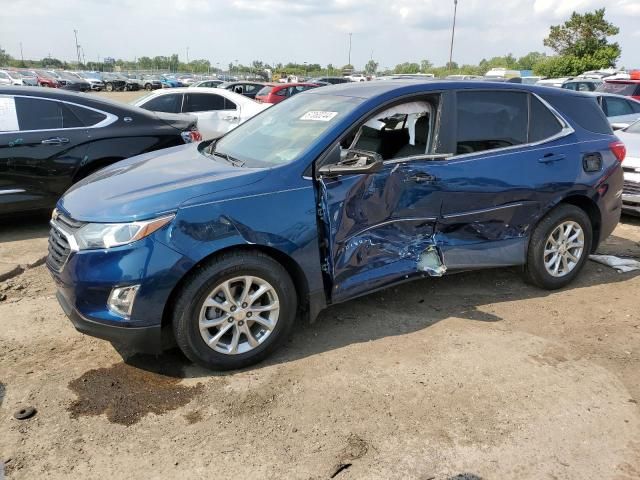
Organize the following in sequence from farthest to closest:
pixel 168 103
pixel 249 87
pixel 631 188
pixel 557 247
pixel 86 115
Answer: pixel 249 87, pixel 168 103, pixel 631 188, pixel 86 115, pixel 557 247

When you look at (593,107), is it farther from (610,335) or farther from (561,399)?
(561,399)

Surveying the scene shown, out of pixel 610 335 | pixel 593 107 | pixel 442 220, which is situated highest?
pixel 593 107

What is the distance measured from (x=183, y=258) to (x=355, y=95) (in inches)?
73.2

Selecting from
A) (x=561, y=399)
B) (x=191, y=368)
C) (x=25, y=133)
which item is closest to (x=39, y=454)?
(x=191, y=368)

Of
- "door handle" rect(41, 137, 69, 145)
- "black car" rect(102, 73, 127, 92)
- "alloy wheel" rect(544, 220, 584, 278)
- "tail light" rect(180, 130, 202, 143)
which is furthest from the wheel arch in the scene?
"black car" rect(102, 73, 127, 92)

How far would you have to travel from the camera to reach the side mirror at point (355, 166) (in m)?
3.50

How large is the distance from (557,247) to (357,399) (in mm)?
2532

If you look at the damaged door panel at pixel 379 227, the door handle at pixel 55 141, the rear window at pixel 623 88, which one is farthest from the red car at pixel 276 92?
the damaged door panel at pixel 379 227

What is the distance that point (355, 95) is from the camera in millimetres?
4082

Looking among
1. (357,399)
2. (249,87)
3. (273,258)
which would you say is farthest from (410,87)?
(249,87)

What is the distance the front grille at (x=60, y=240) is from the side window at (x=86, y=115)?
10.0 ft

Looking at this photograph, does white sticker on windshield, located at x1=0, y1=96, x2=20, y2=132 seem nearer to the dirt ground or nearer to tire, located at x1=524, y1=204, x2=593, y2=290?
the dirt ground

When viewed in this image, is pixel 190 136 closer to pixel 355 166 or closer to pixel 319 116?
pixel 319 116

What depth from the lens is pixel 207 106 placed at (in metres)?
11.1
